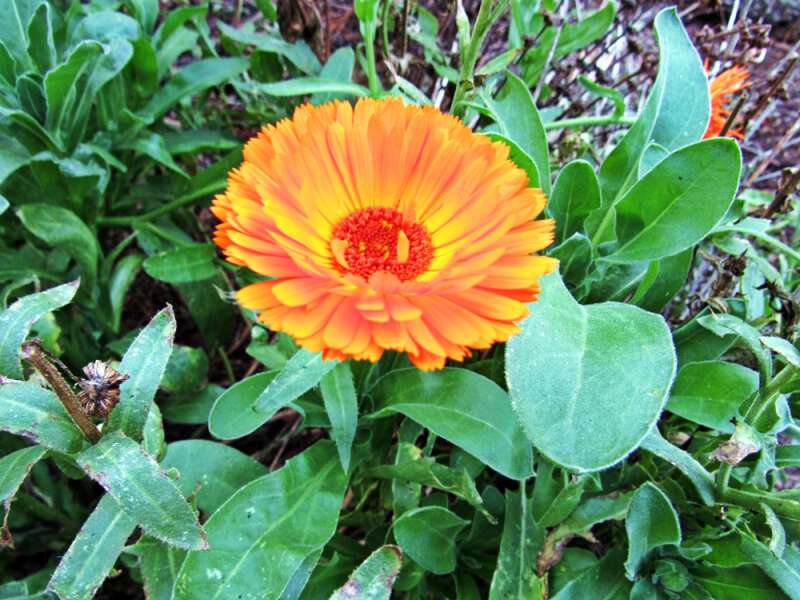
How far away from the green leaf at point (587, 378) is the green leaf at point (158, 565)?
0.56 m

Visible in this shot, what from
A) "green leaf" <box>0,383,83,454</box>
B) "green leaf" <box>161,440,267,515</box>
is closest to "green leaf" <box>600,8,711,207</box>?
"green leaf" <box>161,440,267,515</box>

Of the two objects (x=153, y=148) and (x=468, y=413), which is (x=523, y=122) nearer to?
(x=468, y=413)

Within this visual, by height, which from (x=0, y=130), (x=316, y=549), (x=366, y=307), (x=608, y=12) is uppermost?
(x=608, y=12)

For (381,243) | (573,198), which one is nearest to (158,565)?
(381,243)

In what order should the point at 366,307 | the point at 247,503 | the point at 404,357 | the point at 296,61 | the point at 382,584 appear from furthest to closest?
the point at 296,61, the point at 404,357, the point at 247,503, the point at 382,584, the point at 366,307

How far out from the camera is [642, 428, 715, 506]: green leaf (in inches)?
40.0

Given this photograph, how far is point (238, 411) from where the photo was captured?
110 cm

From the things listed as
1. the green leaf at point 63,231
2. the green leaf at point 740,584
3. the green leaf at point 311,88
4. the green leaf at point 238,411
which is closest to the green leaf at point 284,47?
the green leaf at point 311,88

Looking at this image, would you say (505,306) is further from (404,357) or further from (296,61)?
(296,61)

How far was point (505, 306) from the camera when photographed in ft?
2.72

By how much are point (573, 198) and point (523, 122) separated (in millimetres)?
172

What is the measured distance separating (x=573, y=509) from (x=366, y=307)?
1.68ft

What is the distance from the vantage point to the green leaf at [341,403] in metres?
1.06

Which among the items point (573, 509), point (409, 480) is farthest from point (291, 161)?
point (573, 509)
